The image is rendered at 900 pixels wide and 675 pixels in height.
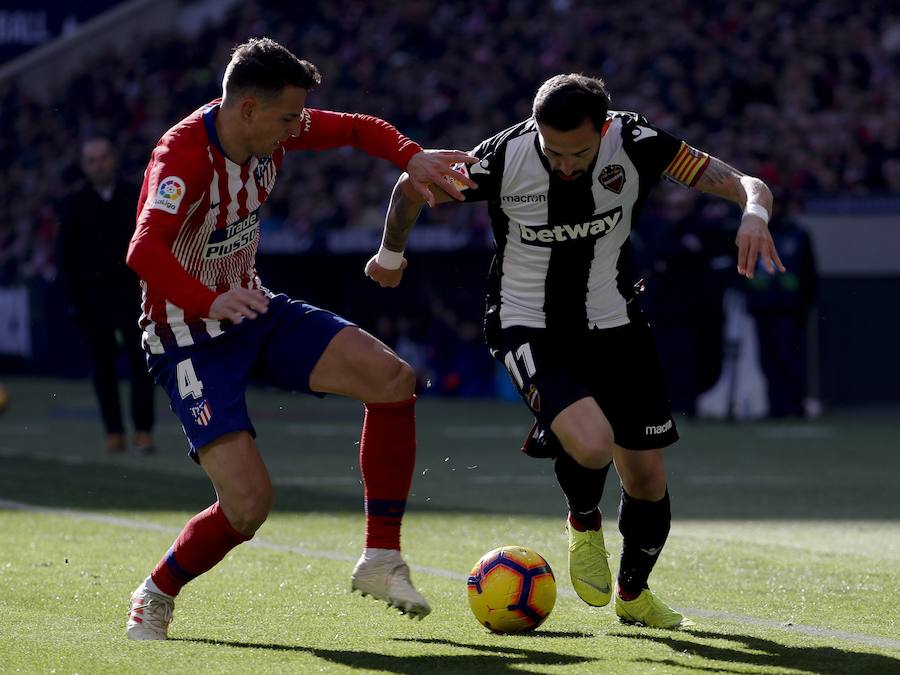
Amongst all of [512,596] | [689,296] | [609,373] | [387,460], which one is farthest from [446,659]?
[689,296]

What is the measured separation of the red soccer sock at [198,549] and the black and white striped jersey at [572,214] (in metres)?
1.34

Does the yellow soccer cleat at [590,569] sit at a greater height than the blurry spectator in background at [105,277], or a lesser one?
lesser

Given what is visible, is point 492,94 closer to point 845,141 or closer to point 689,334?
point 845,141

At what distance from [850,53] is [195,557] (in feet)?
56.7

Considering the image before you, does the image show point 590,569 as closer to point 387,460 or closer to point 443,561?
point 387,460

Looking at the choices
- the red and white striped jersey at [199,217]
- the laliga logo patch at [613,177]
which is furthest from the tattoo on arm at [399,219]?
the laliga logo patch at [613,177]

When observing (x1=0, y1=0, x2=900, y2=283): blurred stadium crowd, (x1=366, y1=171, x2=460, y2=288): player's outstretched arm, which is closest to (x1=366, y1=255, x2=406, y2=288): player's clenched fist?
(x1=366, y1=171, x2=460, y2=288): player's outstretched arm

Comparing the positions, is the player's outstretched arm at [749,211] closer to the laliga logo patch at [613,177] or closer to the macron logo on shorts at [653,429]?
the laliga logo patch at [613,177]

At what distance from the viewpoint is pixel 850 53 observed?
20859 millimetres

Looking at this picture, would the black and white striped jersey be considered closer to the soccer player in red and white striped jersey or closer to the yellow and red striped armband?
the yellow and red striped armband

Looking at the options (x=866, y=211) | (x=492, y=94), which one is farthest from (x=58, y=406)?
(x=866, y=211)

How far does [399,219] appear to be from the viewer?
5.84 meters

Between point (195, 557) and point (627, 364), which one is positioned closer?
point (195, 557)

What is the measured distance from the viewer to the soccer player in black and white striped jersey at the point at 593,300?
575 centimetres
